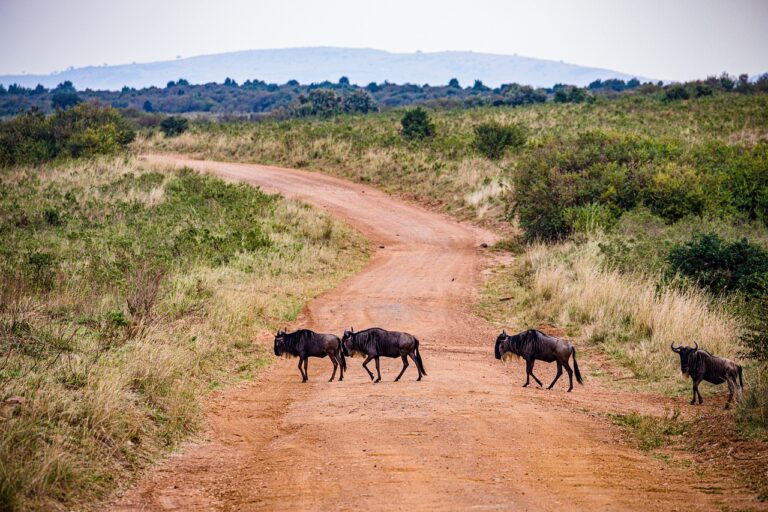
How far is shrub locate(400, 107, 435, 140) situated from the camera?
41050 mm

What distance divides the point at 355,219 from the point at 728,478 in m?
21.2

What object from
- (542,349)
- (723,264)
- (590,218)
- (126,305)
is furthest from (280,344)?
(590,218)

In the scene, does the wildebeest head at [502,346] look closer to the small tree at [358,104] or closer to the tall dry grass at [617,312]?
the tall dry grass at [617,312]

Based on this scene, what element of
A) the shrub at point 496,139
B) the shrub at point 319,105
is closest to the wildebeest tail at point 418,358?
the shrub at point 496,139

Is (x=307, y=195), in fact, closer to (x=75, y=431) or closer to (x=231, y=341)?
(x=231, y=341)

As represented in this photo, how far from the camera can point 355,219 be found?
27391 mm

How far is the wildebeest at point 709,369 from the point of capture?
30.8ft

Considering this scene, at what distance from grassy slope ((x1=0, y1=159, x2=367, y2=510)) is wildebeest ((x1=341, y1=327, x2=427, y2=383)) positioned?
1.95 m

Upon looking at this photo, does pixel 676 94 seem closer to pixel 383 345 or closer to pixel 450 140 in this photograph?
pixel 450 140

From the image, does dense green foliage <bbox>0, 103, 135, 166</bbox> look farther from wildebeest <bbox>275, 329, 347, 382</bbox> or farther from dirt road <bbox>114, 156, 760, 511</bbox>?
dirt road <bbox>114, 156, 760, 511</bbox>

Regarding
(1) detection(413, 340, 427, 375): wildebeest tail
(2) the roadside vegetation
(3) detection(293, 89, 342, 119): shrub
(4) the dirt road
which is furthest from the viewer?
(3) detection(293, 89, 342, 119): shrub

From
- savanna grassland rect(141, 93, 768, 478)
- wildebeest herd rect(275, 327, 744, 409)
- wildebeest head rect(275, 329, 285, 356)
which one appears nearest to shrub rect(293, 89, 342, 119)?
savanna grassland rect(141, 93, 768, 478)

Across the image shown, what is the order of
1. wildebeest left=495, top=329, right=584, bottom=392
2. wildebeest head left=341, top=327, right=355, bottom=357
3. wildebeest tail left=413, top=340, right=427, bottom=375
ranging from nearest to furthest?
wildebeest left=495, top=329, right=584, bottom=392, wildebeest tail left=413, top=340, right=427, bottom=375, wildebeest head left=341, top=327, right=355, bottom=357

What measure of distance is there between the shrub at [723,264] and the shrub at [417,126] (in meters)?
26.5
